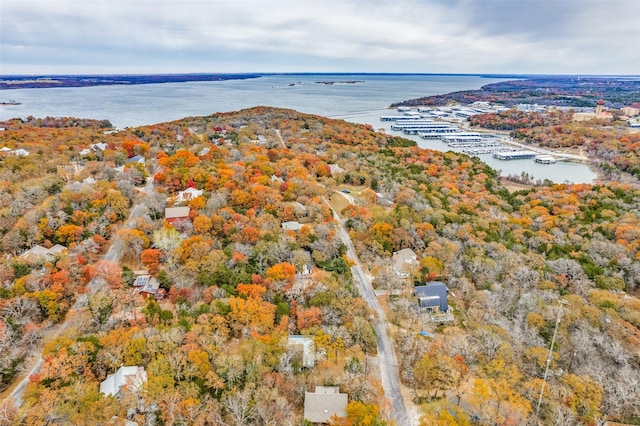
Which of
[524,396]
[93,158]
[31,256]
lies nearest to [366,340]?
[524,396]

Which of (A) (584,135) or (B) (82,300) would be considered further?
(A) (584,135)

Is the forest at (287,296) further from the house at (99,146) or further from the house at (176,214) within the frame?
the house at (99,146)

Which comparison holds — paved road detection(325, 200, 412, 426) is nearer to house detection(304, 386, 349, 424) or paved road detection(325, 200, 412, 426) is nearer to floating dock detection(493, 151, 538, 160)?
house detection(304, 386, 349, 424)

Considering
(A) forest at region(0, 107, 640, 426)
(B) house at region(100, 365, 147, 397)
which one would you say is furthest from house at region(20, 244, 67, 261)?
(B) house at region(100, 365, 147, 397)

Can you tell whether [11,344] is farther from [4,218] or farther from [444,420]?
[444,420]

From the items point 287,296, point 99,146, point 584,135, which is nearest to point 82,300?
point 287,296

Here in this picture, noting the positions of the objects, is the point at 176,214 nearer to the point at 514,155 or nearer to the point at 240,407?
the point at 240,407
